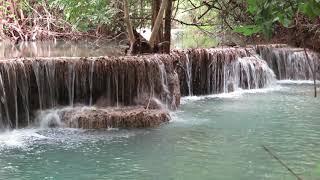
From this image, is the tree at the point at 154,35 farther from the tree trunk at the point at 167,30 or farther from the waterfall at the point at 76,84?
the waterfall at the point at 76,84

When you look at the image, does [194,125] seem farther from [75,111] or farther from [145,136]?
[75,111]

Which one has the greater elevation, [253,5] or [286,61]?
[253,5]

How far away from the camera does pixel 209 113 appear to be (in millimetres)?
9031

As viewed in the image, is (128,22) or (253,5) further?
(128,22)

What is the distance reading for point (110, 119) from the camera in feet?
25.6

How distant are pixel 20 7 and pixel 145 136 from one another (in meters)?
14.2

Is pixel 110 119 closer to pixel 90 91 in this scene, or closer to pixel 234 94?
pixel 90 91

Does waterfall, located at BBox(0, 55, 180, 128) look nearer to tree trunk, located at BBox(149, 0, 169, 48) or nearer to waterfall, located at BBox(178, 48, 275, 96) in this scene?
tree trunk, located at BBox(149, 0, 169, 48)

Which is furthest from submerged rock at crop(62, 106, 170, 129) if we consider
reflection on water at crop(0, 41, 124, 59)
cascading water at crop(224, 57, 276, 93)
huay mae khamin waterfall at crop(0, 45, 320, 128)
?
cascading water at crop(224, 57, 276, 93)

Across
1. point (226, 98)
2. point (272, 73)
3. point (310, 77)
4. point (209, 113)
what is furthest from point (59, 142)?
point (310, 77)

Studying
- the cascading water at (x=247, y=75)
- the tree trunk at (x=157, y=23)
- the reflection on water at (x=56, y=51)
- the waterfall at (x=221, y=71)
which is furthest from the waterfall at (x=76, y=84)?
the cascading water at (x=247, y=75)

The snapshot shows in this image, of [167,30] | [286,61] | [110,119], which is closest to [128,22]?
[167,30]

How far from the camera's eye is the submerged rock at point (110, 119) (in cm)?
775

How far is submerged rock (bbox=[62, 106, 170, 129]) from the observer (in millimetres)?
7754
